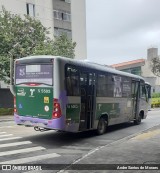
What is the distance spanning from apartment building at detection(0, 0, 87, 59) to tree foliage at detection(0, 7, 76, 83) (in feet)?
31.8

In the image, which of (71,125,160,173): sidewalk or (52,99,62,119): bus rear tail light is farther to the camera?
(52,99,62,119): bus rear tail light

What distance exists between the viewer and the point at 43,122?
12164 mm

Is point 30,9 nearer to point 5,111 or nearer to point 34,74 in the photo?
point 5,111

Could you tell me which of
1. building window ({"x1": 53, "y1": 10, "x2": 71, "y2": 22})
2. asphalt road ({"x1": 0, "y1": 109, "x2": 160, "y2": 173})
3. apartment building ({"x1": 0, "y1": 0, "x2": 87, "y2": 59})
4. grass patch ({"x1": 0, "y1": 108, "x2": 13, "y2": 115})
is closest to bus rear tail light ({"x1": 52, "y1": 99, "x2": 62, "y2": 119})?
asphalt road ({"x1": 0, "y1": 109, "x2": 160, "y2": 173})

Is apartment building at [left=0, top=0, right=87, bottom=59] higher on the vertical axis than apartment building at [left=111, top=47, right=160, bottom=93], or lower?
higher

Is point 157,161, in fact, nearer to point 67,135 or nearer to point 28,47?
point 67,135

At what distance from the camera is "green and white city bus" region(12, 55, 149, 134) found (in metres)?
12.0

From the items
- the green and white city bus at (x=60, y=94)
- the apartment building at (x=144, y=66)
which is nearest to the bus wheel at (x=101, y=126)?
the green and white city bus at (x=60, y=94)

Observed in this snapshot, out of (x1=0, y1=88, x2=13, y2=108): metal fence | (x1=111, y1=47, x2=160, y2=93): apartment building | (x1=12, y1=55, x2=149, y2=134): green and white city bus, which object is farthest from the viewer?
(x1=111, y1=47, x2=160, y2=93): apartment building

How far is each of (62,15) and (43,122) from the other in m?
37.1

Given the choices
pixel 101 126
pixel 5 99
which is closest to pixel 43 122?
pixel 101 126

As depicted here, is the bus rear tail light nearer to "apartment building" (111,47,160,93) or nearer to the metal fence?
the metal fence

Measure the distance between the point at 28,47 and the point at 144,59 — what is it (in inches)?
2105

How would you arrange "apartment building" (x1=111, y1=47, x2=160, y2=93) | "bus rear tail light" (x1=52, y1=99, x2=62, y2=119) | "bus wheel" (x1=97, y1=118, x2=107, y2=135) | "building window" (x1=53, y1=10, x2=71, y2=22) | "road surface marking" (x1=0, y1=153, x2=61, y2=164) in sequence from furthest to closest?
"apartment building" (x1=111, y1=47, x2=160, y2=93)
"building window" (x1=53, y1=10, x2=71, y2=22)
"bus wheel" (x1=97, y1=118, x2=107, y2=135)
"bus rear tail light" (x1=52, y1=99, x2=62, y2=119)
"road surface marking" (x1=0, y1=153, x2=61, y2=164)
